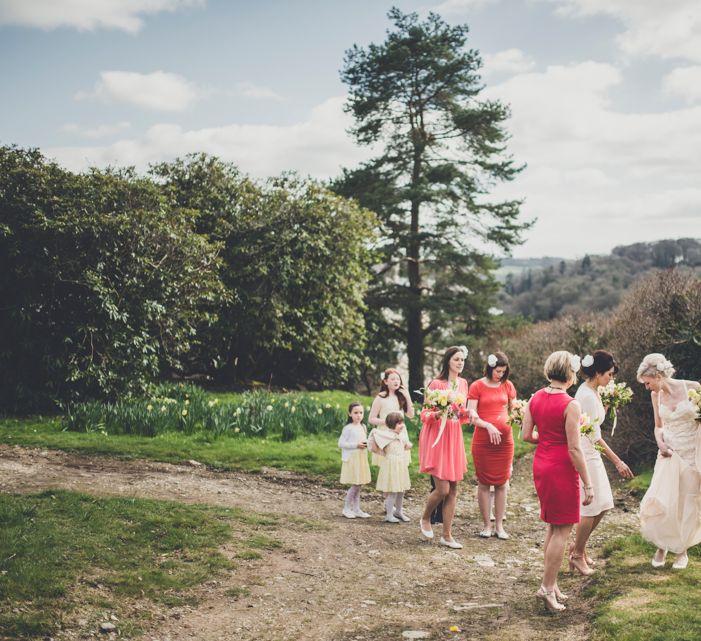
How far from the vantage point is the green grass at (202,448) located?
1134 cm

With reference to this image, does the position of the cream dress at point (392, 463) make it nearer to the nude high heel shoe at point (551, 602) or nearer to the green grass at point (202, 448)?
the green grass at point (202, 448)

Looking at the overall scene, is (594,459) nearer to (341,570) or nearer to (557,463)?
(557,463)

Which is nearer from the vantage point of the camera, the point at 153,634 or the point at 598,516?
the point at 153,634

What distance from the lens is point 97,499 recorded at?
819 cm

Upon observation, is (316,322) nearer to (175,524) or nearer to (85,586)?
(175,524)

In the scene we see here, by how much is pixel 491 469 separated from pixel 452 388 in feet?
3.59

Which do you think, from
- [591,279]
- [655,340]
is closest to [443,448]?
[655,340]

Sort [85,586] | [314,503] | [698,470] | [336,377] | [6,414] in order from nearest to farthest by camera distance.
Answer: [85,586]
[698,470]
[314,503]
[6,414]
[336,377]

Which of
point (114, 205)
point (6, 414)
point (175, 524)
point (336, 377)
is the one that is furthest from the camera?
point (336, 377)

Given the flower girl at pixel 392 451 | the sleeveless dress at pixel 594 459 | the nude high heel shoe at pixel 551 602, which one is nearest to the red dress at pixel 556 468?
the nude high heel shoe at pixel 551 602

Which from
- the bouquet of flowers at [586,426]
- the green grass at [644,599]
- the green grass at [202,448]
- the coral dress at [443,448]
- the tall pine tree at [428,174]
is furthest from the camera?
the tall pine tree at [428,174]

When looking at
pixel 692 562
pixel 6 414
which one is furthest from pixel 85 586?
pixel 6 414

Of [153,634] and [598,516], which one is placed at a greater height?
[598,516]

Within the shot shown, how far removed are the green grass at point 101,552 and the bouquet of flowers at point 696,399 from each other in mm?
4448
